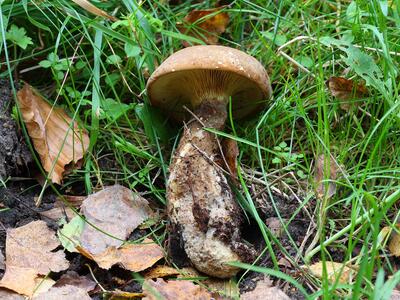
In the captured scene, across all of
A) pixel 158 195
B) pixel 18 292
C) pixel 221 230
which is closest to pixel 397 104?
pixel 221 230

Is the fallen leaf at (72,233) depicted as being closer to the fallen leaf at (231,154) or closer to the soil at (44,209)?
the soil at (44,209)

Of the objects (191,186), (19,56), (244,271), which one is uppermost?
(19,56)

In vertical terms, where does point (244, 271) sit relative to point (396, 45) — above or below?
below

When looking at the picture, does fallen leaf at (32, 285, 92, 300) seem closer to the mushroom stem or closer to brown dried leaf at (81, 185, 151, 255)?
brown dried leaf at (81, 185, 151, 255)

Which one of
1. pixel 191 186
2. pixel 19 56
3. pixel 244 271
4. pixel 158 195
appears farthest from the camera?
pixel 19 56

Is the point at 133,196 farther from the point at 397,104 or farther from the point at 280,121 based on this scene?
the point at 397,104

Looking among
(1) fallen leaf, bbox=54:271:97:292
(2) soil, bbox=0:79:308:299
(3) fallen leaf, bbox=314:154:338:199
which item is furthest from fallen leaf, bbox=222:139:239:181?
(1) fallen leaf, bbox=54:271:97:292

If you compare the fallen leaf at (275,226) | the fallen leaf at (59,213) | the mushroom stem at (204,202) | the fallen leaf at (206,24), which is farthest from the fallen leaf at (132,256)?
the fallen leaf at (206,24)
